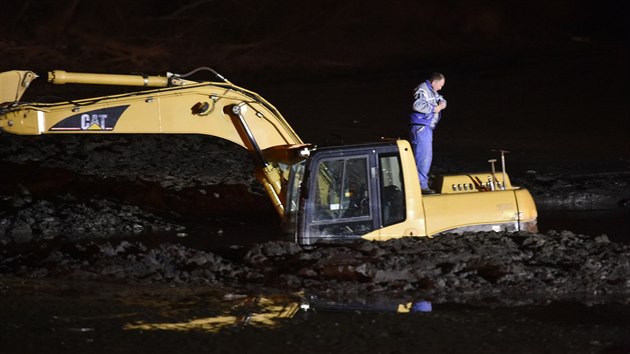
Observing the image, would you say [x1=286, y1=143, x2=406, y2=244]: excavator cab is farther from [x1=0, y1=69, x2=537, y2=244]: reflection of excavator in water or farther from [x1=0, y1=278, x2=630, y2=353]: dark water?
[x1=0, y1=278, x2=630, y2=353]: dark water

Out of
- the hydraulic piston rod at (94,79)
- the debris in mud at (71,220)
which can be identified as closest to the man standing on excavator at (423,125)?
the hydraulic piston rod at (94,79)

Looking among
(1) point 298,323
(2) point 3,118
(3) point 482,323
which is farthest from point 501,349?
(2) point 3,118

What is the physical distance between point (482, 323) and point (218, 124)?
3346 mm

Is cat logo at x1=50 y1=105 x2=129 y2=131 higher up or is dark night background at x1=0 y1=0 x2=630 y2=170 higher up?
dark night background at x1=0 y1=0 x2=630 y2=170

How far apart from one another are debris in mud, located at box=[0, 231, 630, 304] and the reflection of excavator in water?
0.22 meters

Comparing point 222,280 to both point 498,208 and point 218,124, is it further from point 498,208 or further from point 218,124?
point 498,208

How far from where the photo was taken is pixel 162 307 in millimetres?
9750

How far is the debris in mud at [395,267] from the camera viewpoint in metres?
10.6

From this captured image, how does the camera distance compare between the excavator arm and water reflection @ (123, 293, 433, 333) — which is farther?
the excavator arm

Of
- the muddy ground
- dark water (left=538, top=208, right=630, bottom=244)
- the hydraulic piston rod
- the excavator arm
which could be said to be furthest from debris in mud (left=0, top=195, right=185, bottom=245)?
dark water (left=538, top=208, right=630, bottom=244)

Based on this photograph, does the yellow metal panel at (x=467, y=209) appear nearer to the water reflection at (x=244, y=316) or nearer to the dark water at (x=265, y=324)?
the dark water at (x=265, y=324)

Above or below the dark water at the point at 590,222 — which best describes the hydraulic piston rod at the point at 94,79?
above

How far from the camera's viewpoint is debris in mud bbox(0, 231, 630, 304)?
10633 mm

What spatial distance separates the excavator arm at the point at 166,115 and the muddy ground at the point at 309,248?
1031 mm
